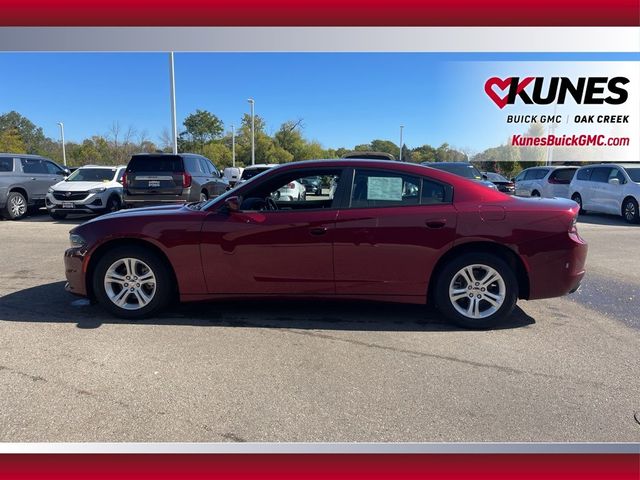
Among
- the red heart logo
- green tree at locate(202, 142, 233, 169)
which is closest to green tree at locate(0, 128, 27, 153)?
green tree at locate(202, 142, 233, 169)

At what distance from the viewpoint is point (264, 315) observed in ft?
15.5

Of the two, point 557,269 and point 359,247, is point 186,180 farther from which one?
→ point 557,269

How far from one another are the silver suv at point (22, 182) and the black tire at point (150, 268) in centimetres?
1091

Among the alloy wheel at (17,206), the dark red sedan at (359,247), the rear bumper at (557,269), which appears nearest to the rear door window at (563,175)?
the dark red sedan at (359,247)

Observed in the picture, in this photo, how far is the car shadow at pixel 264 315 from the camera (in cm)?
448

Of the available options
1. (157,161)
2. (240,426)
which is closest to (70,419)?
(240,426)

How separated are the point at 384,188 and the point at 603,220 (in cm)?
1227

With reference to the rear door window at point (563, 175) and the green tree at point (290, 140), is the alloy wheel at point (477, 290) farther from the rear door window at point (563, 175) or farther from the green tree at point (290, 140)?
the green tree at point (290, 140)

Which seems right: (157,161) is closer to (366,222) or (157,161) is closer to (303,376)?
(366,222)

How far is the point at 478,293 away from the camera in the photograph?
173 inches

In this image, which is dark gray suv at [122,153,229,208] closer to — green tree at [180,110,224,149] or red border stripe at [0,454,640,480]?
red border stripe at [0,454,640,480]

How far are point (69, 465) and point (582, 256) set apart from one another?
4423 millimetres

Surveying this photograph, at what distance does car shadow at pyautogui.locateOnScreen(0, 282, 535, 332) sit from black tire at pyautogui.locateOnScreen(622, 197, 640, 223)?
10.3 meters

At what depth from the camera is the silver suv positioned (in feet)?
43.4
